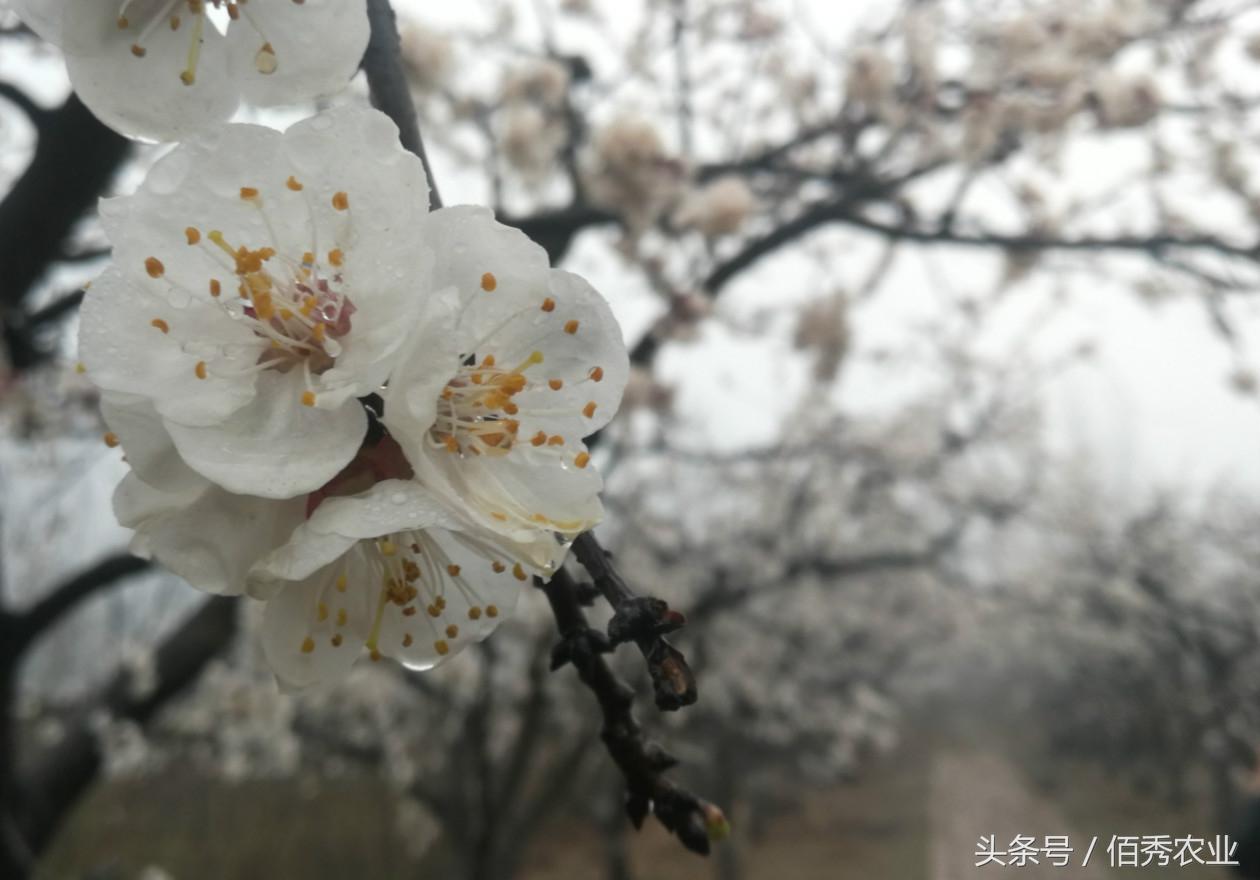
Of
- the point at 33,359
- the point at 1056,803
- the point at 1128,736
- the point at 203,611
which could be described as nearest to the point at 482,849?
the point at 203,611

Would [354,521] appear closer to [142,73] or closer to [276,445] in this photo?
[276,445]

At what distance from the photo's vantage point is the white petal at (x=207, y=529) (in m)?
0.43

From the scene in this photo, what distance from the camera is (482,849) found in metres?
3.06

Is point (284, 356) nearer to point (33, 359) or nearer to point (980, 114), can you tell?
point (33, 359)

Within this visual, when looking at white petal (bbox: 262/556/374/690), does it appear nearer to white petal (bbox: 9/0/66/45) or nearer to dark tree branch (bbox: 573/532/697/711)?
dark tree branch (bbox: 573/532/697/711)

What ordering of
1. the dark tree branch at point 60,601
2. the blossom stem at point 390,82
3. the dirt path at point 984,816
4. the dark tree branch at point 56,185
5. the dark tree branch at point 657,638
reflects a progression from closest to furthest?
the dark tree branch at point 657,638, the blossom stem at point 390,82, the dark tree branch at point 56,185, the dark tree branch at point 60,601, the dirt path at point 984,816

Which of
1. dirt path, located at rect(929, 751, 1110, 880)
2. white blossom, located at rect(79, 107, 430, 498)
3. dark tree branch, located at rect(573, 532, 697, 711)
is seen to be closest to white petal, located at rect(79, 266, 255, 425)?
white blossom, located at rect(79, 107, 430, 498)

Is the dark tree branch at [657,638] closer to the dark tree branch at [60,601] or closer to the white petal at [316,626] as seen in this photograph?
the white petal at [316,626]

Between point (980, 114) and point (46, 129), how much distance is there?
1.83m

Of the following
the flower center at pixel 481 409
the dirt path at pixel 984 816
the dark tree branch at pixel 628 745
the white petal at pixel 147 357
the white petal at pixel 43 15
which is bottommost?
the dark tree branch at pixel 628 745

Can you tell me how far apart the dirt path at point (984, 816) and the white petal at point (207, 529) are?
166 inches

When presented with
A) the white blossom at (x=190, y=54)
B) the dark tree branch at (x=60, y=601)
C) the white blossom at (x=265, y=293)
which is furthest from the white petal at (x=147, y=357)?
the dark tree branch at (x=60, y=601)

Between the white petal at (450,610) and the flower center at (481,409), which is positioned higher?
the flower center at (481,409)

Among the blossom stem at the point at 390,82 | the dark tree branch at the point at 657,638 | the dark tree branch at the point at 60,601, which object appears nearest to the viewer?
the dark tree branch at the point at 657,638
